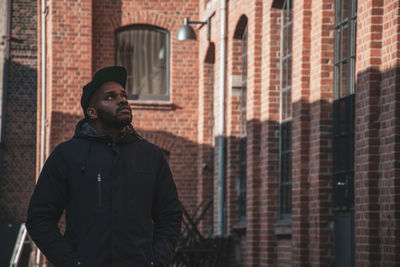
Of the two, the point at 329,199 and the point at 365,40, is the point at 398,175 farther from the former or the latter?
the point at 329,199

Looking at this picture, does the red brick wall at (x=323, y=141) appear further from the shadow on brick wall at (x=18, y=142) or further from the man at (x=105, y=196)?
the shadow on brick wall at (x=18, y=142)

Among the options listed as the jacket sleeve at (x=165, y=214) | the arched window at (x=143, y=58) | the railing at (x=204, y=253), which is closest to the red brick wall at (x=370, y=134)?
the jacket sleeve at (x=165, y=214)

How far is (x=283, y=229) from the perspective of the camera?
1306 cm

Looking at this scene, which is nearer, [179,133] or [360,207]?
[360,207]

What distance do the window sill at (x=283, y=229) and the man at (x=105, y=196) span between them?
8.34 meters

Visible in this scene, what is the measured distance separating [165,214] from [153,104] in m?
14.7

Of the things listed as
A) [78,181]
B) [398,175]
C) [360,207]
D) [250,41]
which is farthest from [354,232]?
[78,181]

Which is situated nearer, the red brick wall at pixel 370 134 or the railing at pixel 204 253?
the red brick wall at pixel 370 134

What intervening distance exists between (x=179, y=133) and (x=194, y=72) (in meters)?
1.22

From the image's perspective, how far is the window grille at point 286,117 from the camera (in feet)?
44.3

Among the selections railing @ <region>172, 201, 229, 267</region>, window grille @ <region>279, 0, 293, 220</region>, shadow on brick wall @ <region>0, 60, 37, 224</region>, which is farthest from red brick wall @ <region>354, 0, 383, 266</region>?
shadow on brick wall @ <region>0, 60, 37, 224</region>

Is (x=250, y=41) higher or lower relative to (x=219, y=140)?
higher

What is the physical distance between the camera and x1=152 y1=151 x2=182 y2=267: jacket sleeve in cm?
457

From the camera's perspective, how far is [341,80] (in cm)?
1111
